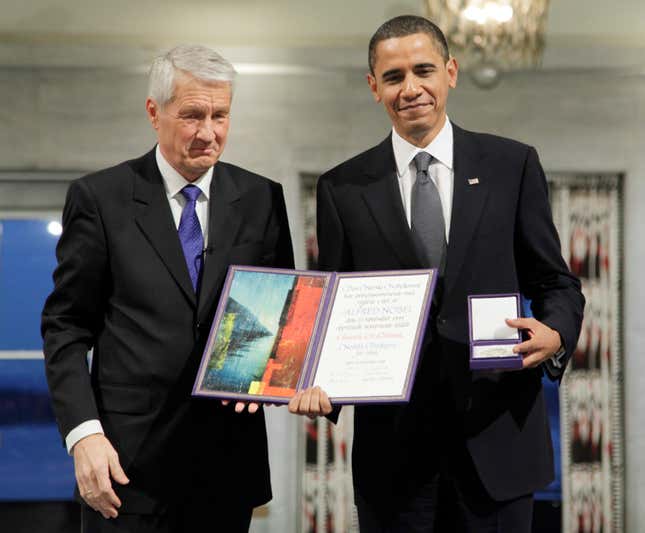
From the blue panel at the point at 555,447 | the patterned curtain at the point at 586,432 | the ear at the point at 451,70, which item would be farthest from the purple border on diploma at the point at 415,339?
the blue panel at the point at 555,447

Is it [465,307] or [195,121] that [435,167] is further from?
[195,121]

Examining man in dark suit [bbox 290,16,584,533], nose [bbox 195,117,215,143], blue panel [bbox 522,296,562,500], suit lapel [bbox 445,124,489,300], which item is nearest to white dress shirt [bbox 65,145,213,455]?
nose [bbox 195,117,215,143]

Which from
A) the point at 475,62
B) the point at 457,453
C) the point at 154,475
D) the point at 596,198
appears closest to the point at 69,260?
the point at 154,475

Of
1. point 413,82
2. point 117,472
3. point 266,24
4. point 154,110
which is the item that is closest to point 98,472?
point 117,472

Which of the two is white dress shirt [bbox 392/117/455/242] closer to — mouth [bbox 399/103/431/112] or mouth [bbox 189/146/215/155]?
mouth [bbox 399/103/431/112]

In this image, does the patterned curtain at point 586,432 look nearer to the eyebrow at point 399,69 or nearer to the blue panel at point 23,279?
the blue panel at point 23,279

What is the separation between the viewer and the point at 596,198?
4895 mm

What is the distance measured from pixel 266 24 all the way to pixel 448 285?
10.0ft

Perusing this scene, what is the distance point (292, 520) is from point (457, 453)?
2.98 metres

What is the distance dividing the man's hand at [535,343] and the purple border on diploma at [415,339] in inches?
6.2

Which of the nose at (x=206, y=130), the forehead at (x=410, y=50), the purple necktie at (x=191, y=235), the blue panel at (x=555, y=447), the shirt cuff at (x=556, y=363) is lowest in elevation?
the blue panel at (x=555, y=447)

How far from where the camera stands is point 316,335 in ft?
6.30

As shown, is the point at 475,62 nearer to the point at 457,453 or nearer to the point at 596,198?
the point at 596,198

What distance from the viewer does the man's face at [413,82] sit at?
1995mm
